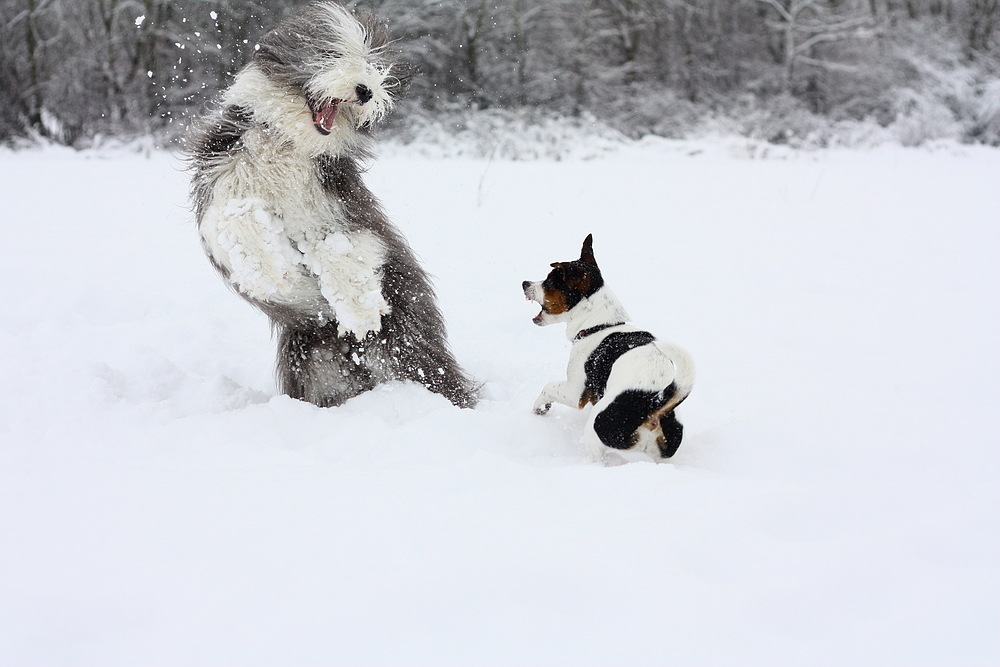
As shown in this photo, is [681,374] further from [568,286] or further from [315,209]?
[315,209]

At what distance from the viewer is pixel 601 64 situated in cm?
1369

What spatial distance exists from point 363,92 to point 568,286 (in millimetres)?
1058

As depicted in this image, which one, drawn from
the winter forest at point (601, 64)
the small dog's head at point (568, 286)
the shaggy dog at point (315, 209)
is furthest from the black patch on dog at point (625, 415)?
the winter forest at point (601, 64)

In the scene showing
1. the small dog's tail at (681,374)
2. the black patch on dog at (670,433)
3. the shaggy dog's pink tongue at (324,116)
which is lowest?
the black patch on dog at (670,433)

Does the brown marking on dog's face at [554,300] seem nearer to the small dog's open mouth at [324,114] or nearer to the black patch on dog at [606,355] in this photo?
the black patch on dog at [606,355]

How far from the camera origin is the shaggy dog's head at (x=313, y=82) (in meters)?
2.34

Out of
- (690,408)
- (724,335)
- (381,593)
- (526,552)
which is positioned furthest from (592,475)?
(724,335)

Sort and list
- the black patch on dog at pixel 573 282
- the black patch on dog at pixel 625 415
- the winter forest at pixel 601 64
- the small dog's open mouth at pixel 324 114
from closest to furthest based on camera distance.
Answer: the black patch on dog at pixel 625 415, the small dog's open mouth at pixel 324 114, the black patch on dog at pixel 573 282, the winter forest at pixel 601 64

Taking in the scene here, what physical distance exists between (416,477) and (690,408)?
144 centimetres

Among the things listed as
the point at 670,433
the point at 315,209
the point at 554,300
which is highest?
the point at 315,209

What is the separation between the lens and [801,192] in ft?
23.0

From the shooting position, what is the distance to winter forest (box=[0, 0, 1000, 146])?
11016mm

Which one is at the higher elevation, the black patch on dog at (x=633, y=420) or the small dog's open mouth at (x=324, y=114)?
the small dog's open mouth at (x=324, y=114)

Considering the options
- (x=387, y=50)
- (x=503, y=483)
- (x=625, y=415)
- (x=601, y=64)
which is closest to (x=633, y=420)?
(x=625, y=415)
